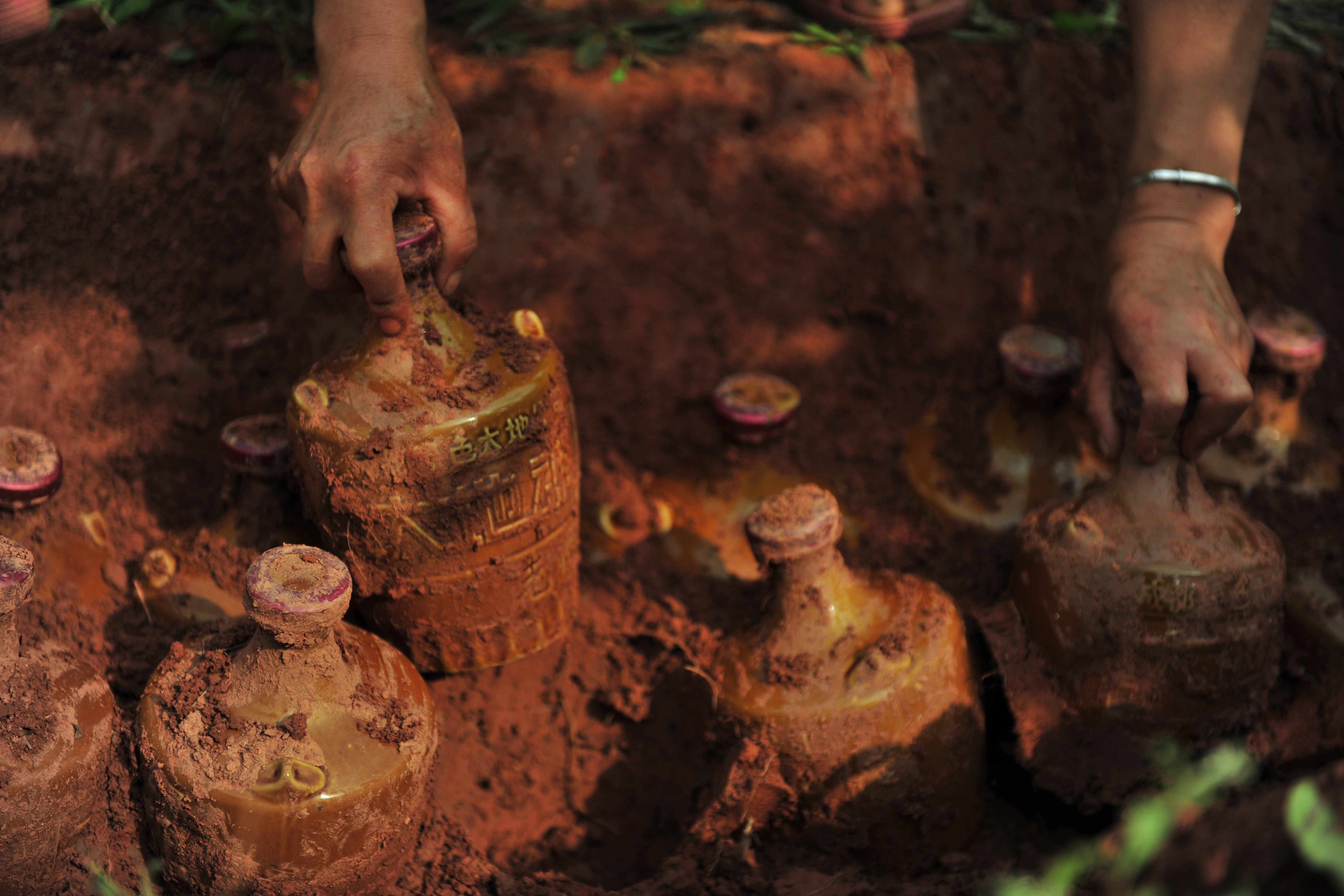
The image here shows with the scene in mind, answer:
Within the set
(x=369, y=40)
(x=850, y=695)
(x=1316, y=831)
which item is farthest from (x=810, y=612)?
(x=369, y=40)

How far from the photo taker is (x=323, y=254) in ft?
7.42

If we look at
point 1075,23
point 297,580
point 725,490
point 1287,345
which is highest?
point 1075,23

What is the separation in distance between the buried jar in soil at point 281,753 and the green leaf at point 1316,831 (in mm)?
1474

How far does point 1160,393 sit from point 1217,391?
4.6 inches

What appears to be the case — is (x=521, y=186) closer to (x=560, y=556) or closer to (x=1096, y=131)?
(x=560, y=556)

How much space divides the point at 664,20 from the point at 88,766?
255cm

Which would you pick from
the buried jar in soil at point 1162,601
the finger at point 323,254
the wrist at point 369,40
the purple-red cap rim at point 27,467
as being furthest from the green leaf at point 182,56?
the buried jar in soil at point 1162,601

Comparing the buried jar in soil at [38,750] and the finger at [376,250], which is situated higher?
the finger at [376,250]

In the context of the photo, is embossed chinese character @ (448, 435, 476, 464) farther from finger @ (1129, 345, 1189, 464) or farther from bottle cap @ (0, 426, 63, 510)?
finger @ (1129, 345, 1189, 464)

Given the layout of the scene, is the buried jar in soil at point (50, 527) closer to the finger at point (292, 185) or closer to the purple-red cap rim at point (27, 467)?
the purple-red cap rim at point (27, 467)

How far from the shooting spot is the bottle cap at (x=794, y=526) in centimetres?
234

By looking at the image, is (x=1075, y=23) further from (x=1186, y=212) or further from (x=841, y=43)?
(x=1186, y=212)

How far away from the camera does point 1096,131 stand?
361cm

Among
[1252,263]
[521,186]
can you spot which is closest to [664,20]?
[521,186]
